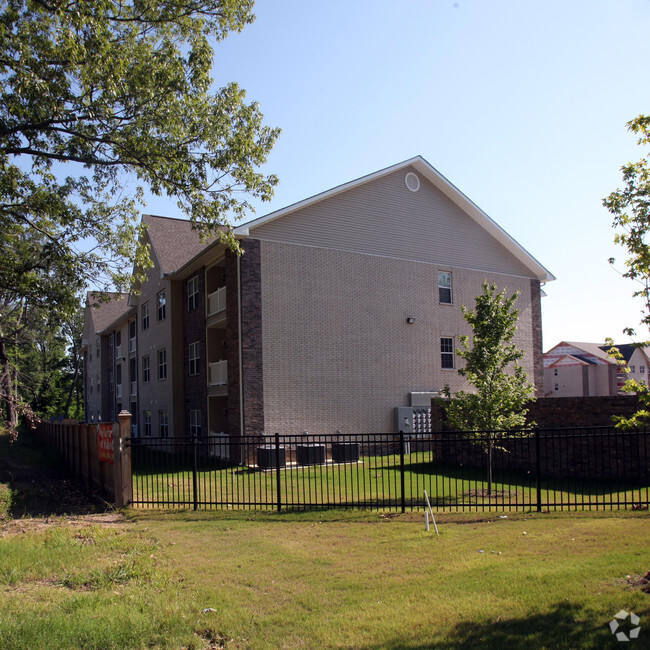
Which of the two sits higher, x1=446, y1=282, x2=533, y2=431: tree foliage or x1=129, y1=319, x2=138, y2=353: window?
x1=129, y1=319, x2=138, y2=353: window

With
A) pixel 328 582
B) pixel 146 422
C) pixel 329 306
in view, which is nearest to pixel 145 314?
pixel 146 422

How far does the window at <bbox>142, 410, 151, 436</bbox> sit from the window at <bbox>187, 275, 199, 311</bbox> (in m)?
7.30

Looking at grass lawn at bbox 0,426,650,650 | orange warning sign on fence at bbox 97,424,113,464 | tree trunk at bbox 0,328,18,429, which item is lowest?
grass lawn at bbox 0,426,650,650

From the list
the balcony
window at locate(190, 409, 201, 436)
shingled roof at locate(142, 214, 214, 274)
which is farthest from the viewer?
shingled roof at locate(142, 214, 214, 274)

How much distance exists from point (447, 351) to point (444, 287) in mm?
2725

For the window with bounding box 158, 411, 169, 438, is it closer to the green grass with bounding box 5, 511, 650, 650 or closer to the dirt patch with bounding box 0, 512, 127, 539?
the dirt patch with bounding box 0, 512, 127, 539

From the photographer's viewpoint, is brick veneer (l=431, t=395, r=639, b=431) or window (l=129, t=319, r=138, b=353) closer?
brick veneer (l=431, t=395, r=639, b=431)

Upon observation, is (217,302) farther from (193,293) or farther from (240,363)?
(240,363)

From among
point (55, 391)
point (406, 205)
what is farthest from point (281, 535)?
point (55, 391)

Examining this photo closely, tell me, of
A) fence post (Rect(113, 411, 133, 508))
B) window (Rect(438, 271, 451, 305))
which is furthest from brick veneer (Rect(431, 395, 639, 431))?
window (Rect(438, 271, 451, 305))

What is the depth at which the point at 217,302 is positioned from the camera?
23453 mm

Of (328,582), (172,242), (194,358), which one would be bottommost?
(328,582)

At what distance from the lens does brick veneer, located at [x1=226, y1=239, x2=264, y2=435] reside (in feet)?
67.8

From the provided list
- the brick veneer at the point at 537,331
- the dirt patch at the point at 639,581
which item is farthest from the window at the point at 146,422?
the dirt patch at the point at 639,581
